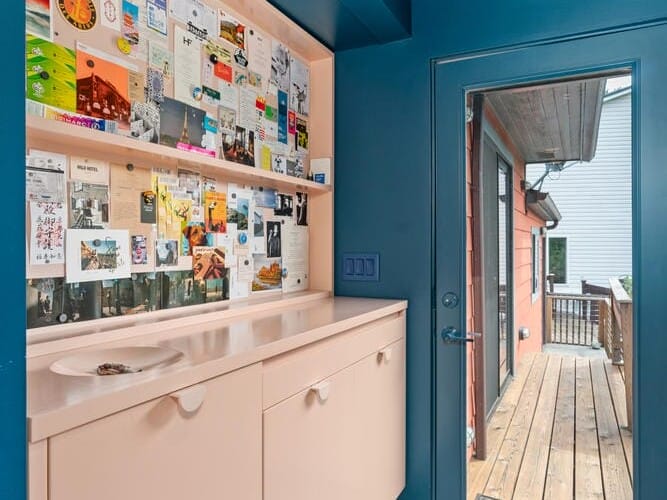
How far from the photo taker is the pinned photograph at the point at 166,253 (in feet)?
4.82

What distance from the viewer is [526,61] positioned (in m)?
1.90

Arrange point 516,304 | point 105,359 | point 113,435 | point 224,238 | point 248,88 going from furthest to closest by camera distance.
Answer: point 516,304 → point 248,88 → point 224,238 → point 105,359 → point 113,435

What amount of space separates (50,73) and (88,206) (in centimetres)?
31

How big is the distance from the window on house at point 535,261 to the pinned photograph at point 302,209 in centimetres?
93

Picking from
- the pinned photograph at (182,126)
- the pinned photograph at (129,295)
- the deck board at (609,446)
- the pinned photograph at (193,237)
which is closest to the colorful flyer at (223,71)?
the pinned photograph at (182,126)

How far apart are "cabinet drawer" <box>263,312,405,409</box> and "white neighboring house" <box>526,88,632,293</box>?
76 centimetres

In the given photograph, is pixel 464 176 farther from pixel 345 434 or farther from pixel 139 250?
pixel 139 250

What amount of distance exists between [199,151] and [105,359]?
0.76 metres

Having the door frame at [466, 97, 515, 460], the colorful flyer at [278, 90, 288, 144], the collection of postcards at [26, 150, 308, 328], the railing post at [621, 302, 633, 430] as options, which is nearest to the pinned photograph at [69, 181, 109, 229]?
the collection of postcards at [26, 150, 308, 328]

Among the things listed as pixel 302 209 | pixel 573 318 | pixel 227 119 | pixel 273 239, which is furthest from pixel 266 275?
pixel 573 318

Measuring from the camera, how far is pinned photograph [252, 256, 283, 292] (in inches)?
74.9

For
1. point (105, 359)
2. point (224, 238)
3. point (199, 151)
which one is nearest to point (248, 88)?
point (199, 151)

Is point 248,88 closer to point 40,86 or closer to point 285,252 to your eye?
point 285,252

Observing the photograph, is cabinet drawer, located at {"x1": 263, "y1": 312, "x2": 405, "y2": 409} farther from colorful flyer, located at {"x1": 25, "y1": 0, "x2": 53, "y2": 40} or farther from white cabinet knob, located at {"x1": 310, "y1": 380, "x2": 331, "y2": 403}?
colorful flyer, located at {"x1": 25, "y1": 0, "x2": 53, "y2": 40}
